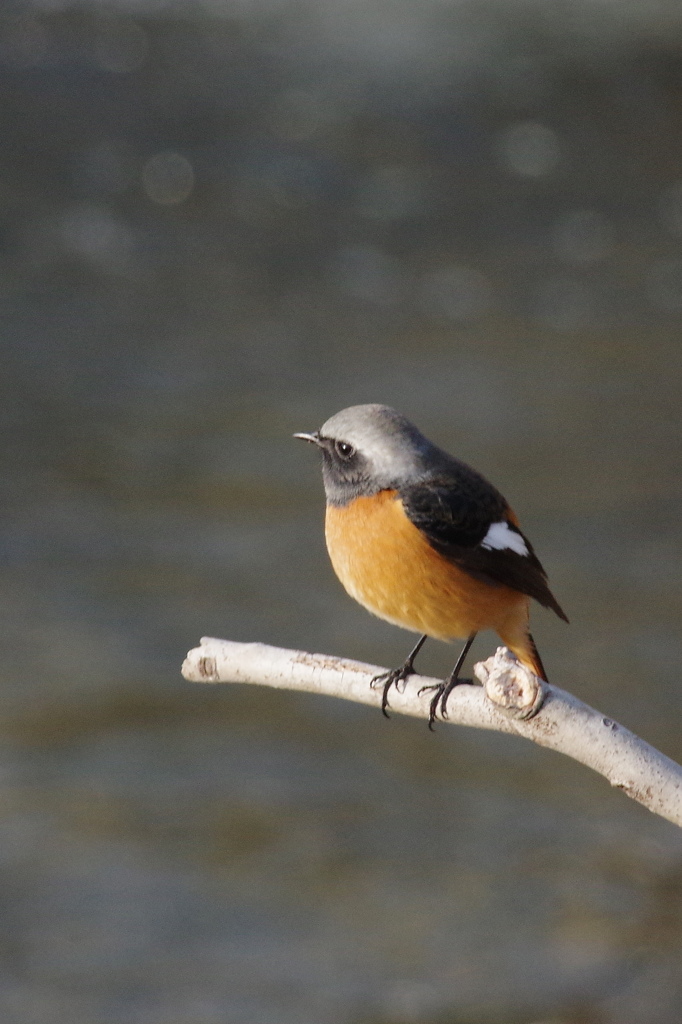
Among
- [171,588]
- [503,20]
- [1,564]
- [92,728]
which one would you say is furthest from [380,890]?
[503,20]

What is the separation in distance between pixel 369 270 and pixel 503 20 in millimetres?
5982

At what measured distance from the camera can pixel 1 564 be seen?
15664mm

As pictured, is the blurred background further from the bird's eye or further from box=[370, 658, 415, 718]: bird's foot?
the bird's eye

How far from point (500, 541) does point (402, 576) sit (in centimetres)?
29

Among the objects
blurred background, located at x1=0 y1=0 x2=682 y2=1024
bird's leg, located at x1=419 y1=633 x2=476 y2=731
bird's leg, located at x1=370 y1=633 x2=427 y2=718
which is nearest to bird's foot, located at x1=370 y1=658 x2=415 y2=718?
bird's leg, located at x1=370 y1=633 x2=427 y2=718

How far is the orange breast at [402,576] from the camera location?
3246mm

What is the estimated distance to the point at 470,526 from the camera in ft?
10.8

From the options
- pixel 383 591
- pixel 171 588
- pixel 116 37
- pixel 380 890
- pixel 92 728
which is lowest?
pixel 383 591

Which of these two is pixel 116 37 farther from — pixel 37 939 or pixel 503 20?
pixel 37 939

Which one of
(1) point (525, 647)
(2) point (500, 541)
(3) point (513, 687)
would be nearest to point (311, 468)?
(1) point (525, 647)

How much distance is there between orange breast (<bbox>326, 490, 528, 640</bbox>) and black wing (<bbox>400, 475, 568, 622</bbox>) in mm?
27

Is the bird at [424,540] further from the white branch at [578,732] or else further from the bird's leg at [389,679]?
the white branch at [578,732]

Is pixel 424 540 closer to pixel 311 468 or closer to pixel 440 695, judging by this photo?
pixel 440 695

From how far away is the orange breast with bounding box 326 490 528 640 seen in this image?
10.6ft
